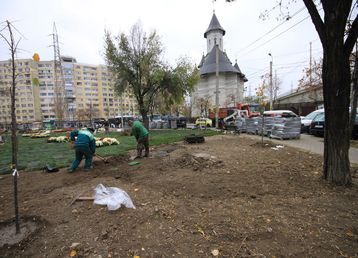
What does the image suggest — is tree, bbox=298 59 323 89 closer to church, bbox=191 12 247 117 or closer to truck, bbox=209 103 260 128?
truck, bbox=209 103 260 128

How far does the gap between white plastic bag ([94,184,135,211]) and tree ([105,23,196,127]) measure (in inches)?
620

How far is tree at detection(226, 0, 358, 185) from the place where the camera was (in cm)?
361

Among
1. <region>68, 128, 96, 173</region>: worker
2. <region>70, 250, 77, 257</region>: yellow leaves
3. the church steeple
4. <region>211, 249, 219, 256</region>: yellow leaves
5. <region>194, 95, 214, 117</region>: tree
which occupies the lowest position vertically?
<region>70, 250, 77, 257</region>: yellow leaves

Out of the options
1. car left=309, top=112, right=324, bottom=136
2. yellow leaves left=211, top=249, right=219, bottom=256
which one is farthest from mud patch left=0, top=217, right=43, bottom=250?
car left=309, top=112, right=324, bottom=136

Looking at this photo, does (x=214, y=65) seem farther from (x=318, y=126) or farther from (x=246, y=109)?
(x=318, y=126)

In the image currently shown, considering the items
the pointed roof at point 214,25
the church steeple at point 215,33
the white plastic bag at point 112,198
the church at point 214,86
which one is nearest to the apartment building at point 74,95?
the church at point 214,86

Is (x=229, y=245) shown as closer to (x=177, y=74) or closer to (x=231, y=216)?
(x=231, y=216)

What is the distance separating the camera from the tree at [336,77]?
361cm

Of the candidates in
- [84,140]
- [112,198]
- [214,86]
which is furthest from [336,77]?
[214,86]

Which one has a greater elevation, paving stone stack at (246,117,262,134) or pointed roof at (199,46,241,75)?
pointed roof at (199,46,241,75)

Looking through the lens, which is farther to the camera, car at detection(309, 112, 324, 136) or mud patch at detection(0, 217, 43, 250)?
car at detection(309, 112, 324, 136)

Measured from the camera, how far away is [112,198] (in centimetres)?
345

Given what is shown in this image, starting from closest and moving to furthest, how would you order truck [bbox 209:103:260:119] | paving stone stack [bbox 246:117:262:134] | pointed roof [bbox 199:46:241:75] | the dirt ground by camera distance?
the dirt ground < paving stone stack [bbox 246:117:262:134] < truck [bbox 209:103:260:119] < pointed roof [bbox 199:46:241:75]

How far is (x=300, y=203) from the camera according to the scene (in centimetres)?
337
